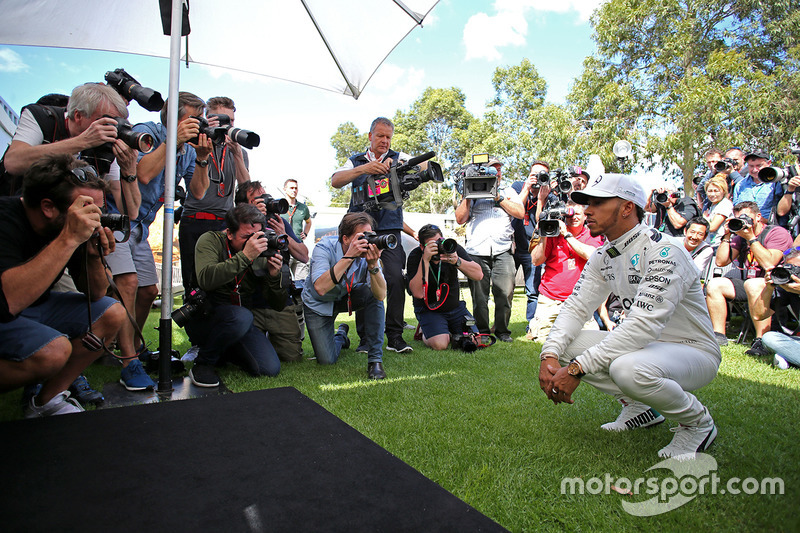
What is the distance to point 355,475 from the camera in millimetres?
1646

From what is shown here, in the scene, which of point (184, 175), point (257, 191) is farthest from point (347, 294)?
point (184, 175)

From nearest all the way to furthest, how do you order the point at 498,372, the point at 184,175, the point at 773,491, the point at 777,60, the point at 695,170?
the point at 773,491
the point at 498,372
the point at 184,175
the point at 777,60
the point at 695,170

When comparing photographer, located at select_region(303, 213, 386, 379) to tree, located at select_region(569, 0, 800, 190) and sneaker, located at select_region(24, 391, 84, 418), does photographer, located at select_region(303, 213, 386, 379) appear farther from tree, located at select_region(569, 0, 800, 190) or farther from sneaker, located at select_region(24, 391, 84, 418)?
tree, located at select_region(569, 0, 800, 190)

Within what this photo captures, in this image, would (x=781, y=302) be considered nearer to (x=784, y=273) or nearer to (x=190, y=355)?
(x=784, y=273)

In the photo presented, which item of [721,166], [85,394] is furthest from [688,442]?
[721,166]

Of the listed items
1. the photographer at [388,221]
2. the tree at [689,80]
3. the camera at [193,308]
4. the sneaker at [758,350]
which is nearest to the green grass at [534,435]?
the sneaker at [758,350]

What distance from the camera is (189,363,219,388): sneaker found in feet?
10.5

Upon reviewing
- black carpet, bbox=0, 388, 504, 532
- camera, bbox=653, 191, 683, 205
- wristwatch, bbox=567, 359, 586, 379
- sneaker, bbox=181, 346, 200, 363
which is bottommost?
sneaker, bbox=181, 346, 200, 363

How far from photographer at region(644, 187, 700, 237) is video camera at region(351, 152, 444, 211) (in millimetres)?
3106

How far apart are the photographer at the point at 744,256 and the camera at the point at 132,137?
4.67 metres

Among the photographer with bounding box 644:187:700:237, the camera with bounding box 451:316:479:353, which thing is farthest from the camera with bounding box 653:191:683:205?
the camera with bounding box 451:316:479:353

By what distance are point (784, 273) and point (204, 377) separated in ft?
14.8

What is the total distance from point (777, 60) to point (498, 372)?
1414cm

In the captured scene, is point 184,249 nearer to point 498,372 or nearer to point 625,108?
point 498,372
